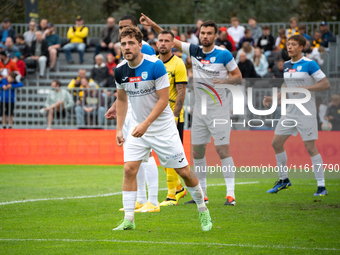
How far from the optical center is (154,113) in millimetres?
5859

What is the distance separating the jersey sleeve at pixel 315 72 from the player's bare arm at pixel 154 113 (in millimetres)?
3895

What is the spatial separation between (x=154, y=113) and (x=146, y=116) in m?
0.24

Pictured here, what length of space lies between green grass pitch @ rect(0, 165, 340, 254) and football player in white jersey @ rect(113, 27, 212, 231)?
18.6 inches

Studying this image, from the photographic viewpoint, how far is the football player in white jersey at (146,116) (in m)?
5.91

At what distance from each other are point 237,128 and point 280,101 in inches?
165

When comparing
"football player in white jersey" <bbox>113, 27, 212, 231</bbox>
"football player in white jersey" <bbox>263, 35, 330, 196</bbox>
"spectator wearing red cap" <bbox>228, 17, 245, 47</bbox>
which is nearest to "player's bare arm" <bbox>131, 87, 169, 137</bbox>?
"football player in white jersey" <bbox>113, 27, 212, 231</bbox>

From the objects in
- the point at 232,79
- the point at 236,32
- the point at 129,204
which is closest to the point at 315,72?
the point at 232,79

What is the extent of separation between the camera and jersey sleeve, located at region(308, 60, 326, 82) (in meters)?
8.83

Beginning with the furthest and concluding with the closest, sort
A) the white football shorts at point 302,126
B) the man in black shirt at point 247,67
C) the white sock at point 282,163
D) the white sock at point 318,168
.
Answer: the man in black shirt at point 247,67 < the white sock at point 282,163 < the white sock at point 318,168 < the white football shorts at point 302,126

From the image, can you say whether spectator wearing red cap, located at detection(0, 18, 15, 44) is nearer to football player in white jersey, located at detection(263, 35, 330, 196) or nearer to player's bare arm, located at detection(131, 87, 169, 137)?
football player in white jersey, located at detection(263, 35, 330, 196)

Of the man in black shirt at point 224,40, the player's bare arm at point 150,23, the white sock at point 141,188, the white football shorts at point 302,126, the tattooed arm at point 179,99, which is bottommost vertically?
the white sock at point 141,188

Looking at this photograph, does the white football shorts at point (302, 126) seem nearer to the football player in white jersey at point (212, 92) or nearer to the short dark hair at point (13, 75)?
the football player in white jersey at point (212, 92)

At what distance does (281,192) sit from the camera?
32.2ft

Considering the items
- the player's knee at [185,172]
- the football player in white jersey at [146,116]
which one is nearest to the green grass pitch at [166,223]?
the football player in white jersey at [146,116]
